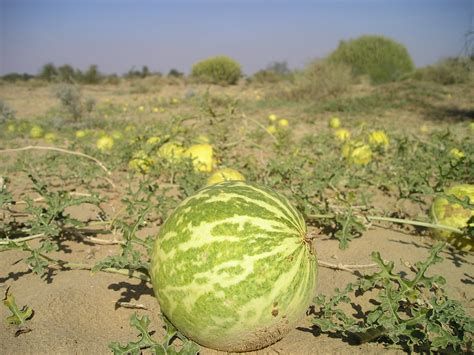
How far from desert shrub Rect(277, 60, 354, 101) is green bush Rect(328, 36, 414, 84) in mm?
13503

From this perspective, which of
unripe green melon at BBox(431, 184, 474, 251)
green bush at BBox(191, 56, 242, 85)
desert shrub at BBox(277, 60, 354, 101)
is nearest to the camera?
unripe green melon at BBox(431, 184, 474, 251)

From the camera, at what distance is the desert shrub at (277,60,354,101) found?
721 inches

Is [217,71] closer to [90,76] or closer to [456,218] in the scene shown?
[90,76]

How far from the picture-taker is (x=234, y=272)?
1590 mm

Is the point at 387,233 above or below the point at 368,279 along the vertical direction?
below

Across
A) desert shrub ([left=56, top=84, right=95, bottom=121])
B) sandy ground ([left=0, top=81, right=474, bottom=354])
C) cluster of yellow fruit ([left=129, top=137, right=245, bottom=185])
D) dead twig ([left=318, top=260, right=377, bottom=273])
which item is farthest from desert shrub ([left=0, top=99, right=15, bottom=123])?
dead twig ([left=318, top=260, right=377, bottom=273])

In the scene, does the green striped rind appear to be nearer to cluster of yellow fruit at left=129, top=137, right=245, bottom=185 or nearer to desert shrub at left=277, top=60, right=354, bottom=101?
cluster of yellow fruit at left=129, top=137, right=245, bottom=185

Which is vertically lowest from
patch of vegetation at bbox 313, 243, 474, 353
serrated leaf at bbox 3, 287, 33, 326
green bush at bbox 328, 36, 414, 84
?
serrated leaf at bbox 3, 287, 33, 326

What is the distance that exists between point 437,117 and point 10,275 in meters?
12.3

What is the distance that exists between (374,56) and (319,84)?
705 inches

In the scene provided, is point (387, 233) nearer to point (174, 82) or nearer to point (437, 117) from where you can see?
point (437, 117)

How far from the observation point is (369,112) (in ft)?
41.1

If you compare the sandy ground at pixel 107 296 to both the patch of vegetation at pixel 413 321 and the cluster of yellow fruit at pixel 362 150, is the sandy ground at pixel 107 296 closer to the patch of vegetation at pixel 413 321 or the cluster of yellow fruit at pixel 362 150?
the patch of vegetation at pixel 413 321

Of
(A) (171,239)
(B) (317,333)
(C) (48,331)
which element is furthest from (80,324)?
(B) (317,333)
